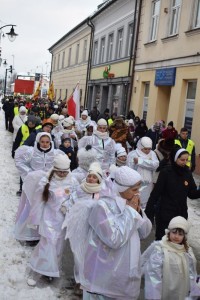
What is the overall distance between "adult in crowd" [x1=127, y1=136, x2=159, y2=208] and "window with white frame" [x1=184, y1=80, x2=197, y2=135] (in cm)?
716

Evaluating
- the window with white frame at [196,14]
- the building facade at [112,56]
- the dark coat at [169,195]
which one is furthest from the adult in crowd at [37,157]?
the building facade at [112,56]

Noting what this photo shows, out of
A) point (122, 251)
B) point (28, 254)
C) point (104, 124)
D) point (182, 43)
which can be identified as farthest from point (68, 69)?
point (122, 251)

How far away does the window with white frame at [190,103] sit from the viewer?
13844mm

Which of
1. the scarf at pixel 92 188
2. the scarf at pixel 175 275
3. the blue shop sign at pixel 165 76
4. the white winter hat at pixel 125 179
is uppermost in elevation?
the blue shop sign at pixel 165 76

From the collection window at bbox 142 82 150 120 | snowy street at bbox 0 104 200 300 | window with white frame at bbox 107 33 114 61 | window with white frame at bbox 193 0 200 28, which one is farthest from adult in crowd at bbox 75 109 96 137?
window with white frame at bbox 107 33 114 61

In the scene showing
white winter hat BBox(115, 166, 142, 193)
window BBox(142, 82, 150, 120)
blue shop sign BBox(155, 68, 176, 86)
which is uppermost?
blue shop sign BBox(155, 68, 176, 86)

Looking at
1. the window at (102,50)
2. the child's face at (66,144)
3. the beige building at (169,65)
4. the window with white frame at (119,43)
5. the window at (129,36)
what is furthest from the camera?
the window at (102,50)

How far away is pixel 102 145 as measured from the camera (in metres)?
7.53

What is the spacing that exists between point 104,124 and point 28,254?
298 cm

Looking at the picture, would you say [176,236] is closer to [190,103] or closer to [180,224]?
[180,224]

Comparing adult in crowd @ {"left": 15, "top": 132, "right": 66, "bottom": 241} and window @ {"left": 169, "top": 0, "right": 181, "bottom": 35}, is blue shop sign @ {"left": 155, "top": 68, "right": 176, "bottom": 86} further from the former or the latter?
adult in crowd @ {"left": 15, "top": 132, "right": 66, "bottom": 241}

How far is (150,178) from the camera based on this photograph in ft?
22.8

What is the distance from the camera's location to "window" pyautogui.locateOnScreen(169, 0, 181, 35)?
49.9 feet

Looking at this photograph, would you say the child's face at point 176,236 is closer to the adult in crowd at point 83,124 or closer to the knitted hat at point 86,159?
the knitted hat at point 86,159
